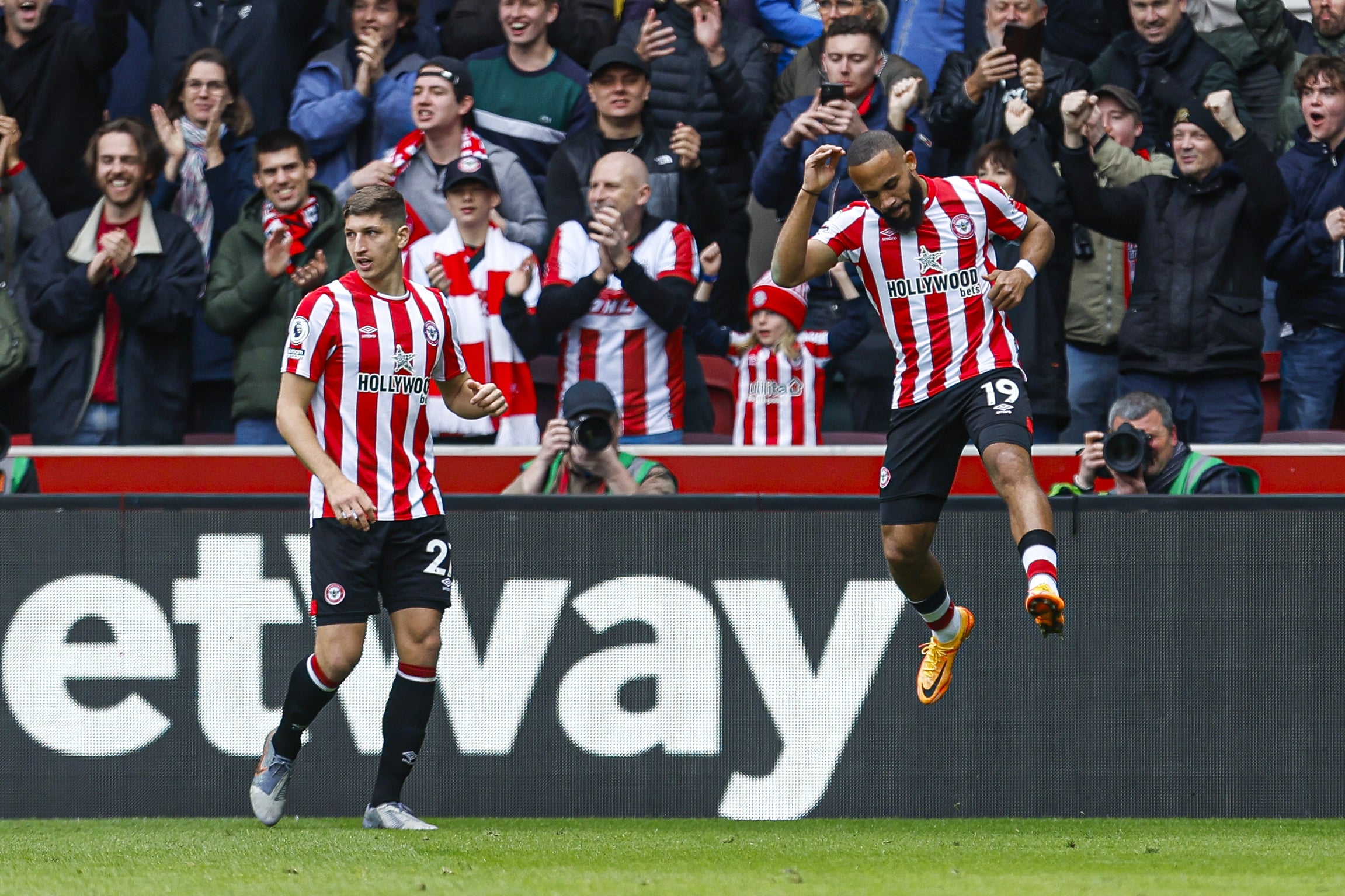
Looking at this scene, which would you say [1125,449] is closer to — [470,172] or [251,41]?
[470,172]

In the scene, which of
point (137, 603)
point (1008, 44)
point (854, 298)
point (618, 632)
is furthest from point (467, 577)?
point (1008, 44)

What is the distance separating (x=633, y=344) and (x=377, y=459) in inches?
106

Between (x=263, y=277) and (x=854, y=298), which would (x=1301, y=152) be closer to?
(x=854, y=298)

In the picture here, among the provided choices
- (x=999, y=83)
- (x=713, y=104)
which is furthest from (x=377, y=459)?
(x=999, y=83)

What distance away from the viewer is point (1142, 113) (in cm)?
1040

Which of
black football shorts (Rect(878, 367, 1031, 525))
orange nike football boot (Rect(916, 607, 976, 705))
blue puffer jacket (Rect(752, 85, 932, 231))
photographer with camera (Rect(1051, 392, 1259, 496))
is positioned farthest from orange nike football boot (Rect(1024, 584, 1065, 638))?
blue puffer jacket (Rect(752, 85, 932, 231))

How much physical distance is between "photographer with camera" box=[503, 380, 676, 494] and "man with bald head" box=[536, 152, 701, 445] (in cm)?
75

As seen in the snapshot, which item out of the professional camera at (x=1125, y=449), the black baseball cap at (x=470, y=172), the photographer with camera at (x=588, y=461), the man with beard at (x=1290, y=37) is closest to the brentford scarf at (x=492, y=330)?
the black baseball cap at (x=470, y=172)

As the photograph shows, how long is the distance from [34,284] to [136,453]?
4.02 feet

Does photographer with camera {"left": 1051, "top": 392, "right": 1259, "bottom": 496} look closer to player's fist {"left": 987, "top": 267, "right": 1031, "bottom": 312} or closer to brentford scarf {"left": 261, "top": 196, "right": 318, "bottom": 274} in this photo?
player's fist {"left": 987, "top": 267, "right": 1031, "bottom": 312}

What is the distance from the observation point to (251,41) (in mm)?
10352

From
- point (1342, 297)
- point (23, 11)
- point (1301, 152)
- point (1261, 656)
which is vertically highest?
point (23, 11)

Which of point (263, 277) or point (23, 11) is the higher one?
point (23, 11)

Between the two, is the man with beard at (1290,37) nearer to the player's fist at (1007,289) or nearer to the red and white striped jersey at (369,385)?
the player's fist at (1007,289)
